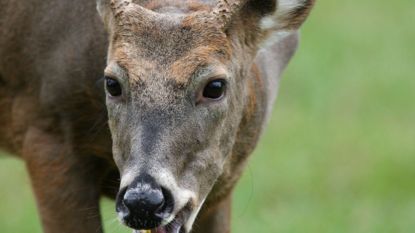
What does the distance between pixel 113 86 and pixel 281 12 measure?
1152mm

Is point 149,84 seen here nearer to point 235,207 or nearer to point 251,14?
point 251,14

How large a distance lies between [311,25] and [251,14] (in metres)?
10.6

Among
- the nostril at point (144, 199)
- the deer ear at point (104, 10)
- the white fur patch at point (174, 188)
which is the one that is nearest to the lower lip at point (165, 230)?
the white fur patch at point (174, 188)

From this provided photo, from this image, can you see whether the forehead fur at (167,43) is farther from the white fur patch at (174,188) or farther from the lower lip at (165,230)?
the lower lip at (165,230)

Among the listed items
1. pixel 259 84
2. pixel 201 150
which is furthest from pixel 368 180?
→ pixel 201 150

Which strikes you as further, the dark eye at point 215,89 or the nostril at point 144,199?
the dark eye at point 215,89

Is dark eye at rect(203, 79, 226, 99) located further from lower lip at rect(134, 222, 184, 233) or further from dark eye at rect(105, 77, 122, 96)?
lower lip at rect(134, 222, 184, 233)

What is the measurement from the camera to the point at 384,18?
19.7 metres

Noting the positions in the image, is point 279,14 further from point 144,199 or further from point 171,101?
point 144,199

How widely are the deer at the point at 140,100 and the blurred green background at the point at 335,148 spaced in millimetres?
737

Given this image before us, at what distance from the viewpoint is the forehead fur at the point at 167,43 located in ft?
26.3

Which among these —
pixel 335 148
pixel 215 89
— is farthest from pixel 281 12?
pixel 335 148

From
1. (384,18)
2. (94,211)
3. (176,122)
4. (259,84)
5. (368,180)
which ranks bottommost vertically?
Result: (384,18)

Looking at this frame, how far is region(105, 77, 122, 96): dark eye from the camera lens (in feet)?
26.7
